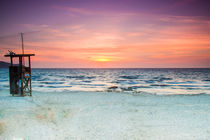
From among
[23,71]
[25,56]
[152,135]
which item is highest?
[25,56]

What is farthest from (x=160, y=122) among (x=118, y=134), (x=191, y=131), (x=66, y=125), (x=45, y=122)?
(x=45, y=122)

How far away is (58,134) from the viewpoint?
22.4 feet

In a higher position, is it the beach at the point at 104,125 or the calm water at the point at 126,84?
the beach at the point at 104,125

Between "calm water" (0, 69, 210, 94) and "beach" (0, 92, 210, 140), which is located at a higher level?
"beach" (0, 92, 210, 140)

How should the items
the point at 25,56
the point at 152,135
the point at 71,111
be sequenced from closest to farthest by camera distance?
1. the point at 152,135
2. the point at 71,111
3. the point at 25,56

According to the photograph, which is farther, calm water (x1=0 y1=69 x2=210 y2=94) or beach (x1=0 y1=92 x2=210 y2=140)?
calm water (x1=0 y1=69 x2=210 y2=94)

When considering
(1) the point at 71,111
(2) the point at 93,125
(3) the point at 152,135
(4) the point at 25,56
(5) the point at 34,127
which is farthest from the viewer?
(4) the point at 25,56

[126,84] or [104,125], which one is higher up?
[104,125]

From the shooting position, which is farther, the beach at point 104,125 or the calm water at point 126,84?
the calm water at point 126,84

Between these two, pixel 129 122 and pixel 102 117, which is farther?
pixel 102 117

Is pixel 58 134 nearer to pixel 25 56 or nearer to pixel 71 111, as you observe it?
pixel 71 111

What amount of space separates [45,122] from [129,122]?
3.96 m

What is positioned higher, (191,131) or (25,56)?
(25,56)

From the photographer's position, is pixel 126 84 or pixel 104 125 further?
pixel 126 84
